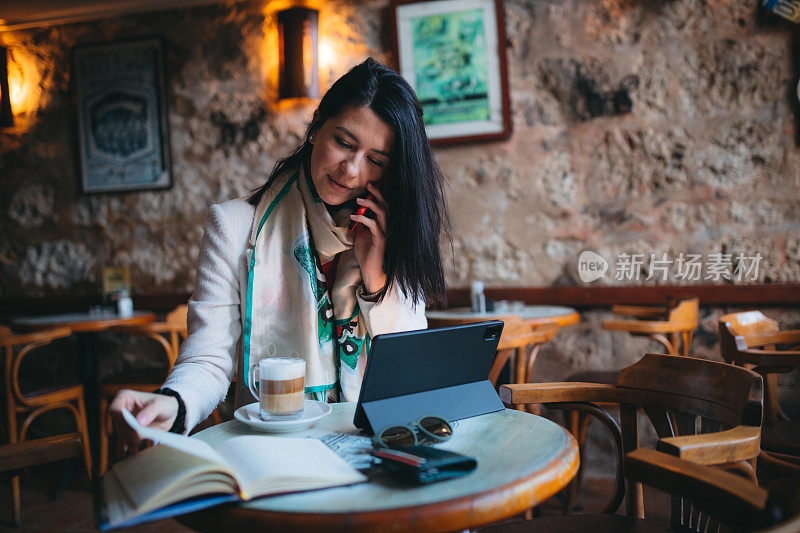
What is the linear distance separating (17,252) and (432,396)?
14.2 ft

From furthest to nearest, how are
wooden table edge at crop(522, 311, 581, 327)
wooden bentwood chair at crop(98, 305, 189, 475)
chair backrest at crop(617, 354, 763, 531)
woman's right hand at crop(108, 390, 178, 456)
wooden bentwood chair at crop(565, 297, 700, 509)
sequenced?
wooden bentwood chair at crop(98, 305, 189, 475), wooden table edge at crop(522, 311, 581, 327), wooden bentwood chair at crop(565, 297, 700, 509), chair backrest at crop(617, 354, 763, 531), woman's right hand at crop(108, 390, 178, 456)

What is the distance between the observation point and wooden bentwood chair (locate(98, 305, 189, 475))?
10.7 ft

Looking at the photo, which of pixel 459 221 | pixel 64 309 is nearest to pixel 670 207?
pixel 459 221

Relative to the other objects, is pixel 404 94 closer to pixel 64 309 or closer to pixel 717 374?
pixel 717 374

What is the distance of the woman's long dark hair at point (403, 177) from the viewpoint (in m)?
1.51

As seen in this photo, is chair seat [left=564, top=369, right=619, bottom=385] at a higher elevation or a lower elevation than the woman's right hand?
lower

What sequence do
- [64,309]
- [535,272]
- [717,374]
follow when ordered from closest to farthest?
[717,374], [535,272], [64,309]

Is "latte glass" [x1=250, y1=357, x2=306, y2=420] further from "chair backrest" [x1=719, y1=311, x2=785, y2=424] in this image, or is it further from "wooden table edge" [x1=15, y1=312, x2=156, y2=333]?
"wooden table edge" [x1=15, y1=312, x2=156, y2=333]

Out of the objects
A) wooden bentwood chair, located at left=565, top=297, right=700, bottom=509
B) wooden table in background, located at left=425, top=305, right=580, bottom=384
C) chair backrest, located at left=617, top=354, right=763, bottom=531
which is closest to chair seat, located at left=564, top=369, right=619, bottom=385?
wooden bentwood chair, located at left=565, top=297, right=700, bottom=509

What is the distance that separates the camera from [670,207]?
345 centimetres

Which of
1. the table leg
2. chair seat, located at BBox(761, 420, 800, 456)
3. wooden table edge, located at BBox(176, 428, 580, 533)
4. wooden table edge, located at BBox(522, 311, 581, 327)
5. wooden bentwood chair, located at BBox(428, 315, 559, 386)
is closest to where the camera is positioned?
wooden table edge, located at BBox(176, 428, 580, 533)

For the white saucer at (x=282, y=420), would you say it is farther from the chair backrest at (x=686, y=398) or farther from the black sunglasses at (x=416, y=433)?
the chair backrest at (x=686, y=398)

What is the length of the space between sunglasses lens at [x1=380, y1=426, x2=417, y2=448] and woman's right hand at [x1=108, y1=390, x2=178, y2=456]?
0.39 meters

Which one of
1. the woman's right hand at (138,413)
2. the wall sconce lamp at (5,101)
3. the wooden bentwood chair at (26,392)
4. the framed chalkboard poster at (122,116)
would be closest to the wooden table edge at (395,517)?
the woman's right hand at (138,413)
